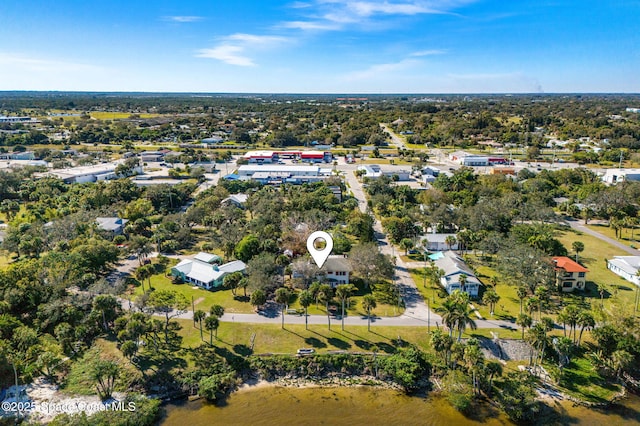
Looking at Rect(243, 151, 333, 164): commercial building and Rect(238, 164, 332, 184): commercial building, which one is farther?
Rect(243, 151, 333, 164): commercial building

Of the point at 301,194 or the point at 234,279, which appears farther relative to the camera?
the point at 301,194

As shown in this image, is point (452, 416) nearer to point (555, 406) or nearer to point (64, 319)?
point (555, 406)

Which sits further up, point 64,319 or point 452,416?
point 64,319

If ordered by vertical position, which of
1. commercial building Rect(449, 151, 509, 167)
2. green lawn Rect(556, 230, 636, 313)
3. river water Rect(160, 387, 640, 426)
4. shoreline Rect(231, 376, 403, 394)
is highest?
commercial building Rect(449, 151, 509, 167)

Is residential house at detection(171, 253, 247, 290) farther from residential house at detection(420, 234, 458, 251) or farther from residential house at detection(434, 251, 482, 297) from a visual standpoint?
residential house at detection(420, 234, 458, 251)

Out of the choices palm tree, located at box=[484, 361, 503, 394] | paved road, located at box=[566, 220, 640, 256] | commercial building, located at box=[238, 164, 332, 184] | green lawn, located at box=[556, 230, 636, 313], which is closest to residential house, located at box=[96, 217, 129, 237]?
commercial building, located at box=[238, 164, 332, 184]

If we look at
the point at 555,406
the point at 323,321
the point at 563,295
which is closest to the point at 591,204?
the point at 563,295

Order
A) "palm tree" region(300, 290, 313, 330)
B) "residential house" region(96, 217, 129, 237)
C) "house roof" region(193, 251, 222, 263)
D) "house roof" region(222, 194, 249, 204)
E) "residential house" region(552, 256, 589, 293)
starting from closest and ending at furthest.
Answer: "palm tree" region(300, 290, 313, 330), "residential house" region(552, 256, 589, 293), "house roof" region(193, 251, 222, 263), "residential house" region(96, 217, 129, 237), "house roof" region(222, 194, 249, 204)

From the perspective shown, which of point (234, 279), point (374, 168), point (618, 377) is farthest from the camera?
point (374, 168)
